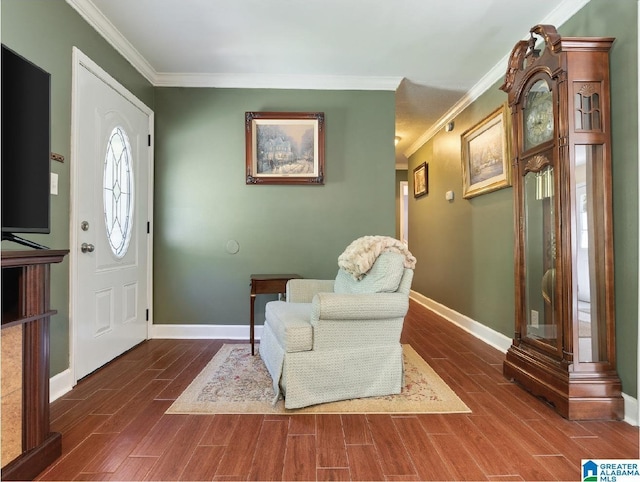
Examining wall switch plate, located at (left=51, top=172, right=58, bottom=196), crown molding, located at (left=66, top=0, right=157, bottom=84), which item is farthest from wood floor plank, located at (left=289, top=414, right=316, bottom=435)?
crown molding, located at (left=66, top=0, right=157, bottom=84)

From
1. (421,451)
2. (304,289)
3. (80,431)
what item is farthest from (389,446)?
(80,431)

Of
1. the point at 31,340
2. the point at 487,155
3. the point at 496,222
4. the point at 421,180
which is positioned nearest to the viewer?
the point at 31,340

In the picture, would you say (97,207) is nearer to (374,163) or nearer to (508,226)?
(374,163)

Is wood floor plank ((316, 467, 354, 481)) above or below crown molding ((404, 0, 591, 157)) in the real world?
below

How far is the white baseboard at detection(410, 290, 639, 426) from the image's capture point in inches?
73.7

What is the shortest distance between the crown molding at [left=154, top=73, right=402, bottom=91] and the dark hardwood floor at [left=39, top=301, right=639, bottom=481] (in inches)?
109

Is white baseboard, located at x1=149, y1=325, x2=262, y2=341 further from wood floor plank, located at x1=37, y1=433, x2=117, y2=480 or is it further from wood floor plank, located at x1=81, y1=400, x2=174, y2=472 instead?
wood floor plank, located at x1=37, y1=433, x2=117, y2=480

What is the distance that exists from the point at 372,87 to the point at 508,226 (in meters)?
1.86

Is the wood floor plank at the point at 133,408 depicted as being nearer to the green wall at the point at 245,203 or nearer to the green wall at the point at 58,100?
the green wall at the point at 58,100

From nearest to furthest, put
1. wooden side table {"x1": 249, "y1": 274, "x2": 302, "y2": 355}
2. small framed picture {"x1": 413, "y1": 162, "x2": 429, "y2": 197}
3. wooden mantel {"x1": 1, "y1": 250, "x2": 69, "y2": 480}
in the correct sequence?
wooden mantel {"x1": 1, "y1": 250, "x2": 69, "y2": 480}
wooden side table {"x1": 249, "y1": 274, "x2": 302, "y2": 355}
small framed picture {"x1": 413, "y1": 162, "x2": 429, "y2": 197}

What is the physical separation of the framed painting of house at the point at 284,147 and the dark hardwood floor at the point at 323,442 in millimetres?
2071

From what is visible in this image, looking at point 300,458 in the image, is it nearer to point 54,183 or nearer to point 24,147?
point 24,147

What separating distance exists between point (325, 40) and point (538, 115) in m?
1.67

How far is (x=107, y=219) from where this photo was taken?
2779 millimetres
